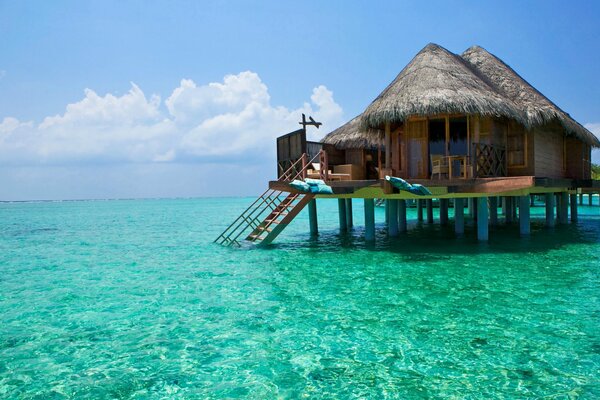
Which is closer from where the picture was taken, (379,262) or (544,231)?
(379,262)

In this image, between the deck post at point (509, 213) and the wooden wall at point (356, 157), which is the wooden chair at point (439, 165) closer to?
the wooden wall at point (356, 157)

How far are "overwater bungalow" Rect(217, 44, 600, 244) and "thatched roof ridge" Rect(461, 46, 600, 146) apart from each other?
1.4 inches

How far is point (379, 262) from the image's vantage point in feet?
36.8

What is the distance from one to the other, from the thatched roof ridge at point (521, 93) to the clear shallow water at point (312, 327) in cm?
426

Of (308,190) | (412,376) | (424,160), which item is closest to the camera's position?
(412,376)

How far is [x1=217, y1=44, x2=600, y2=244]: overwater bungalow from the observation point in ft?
40.4

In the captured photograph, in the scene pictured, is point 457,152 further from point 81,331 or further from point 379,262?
point 81,331

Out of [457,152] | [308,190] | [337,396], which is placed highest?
[457,152]

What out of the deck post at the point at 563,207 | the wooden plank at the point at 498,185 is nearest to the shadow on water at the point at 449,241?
the deck post at the point at 563,207

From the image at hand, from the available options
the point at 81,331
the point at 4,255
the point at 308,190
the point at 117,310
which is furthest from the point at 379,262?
the point at 4,255

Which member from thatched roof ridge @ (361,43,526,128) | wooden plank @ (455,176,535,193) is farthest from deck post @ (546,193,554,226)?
wooden plank @ (455,176,535,193)

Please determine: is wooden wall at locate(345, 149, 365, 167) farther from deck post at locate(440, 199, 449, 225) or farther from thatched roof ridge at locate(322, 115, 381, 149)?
deck post at locate(440, 199, 449, 225)

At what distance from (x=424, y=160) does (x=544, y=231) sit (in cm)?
717

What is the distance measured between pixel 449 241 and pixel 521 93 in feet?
18.0
